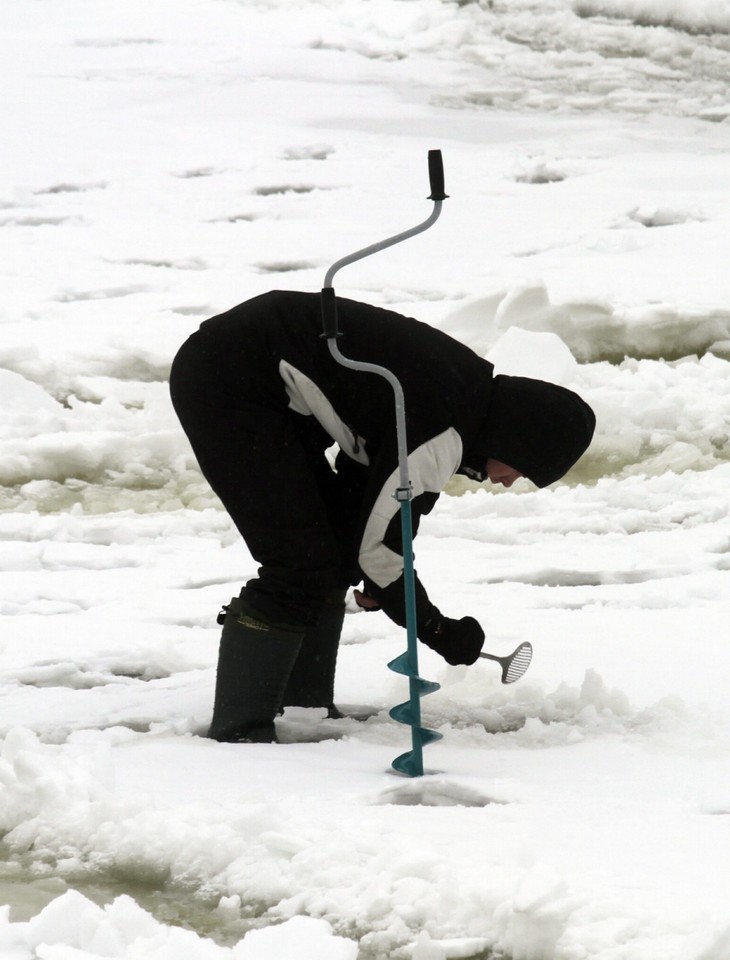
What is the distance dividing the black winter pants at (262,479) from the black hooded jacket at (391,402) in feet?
0.12

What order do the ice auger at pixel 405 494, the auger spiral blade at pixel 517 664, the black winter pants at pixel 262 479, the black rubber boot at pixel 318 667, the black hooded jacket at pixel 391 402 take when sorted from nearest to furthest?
the ice auger at pixel 405 494 < the black hooded jacket at pixel 391 402 < the black winter pants at pixel 262 479 < the auger spiral blade at pixel 517 664 < the black rubber boot at pixel 318 667

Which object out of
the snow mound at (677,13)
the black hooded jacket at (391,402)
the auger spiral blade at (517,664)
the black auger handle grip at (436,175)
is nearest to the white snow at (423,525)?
the snow mound at (677,13)

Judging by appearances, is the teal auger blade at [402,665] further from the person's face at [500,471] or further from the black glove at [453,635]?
the person's face at [500,471]

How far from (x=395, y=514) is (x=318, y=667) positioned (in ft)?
2.23

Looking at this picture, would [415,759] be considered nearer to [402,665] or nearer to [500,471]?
[402,665]

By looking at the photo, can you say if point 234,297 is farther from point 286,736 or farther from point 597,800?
point 597,800

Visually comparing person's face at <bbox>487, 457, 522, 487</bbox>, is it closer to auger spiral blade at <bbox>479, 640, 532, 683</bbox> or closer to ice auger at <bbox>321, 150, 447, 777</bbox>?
ice auger at <bbox>321, 150, 447, 777</bbox>

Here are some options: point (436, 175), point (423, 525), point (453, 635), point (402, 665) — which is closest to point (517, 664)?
point (453, 635)

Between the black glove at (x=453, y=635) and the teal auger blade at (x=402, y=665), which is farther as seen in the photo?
the black glove at (x=453, y=635)

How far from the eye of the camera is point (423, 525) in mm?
4836

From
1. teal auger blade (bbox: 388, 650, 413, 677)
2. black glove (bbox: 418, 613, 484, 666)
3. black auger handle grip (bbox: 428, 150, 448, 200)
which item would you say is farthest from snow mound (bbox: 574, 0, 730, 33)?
teal auger blade (bbox: 388, 650, 413, 677)

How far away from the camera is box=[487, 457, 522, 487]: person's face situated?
8.81ft

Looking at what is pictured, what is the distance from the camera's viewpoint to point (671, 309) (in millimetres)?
6805

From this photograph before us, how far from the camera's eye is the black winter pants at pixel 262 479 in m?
2.67
